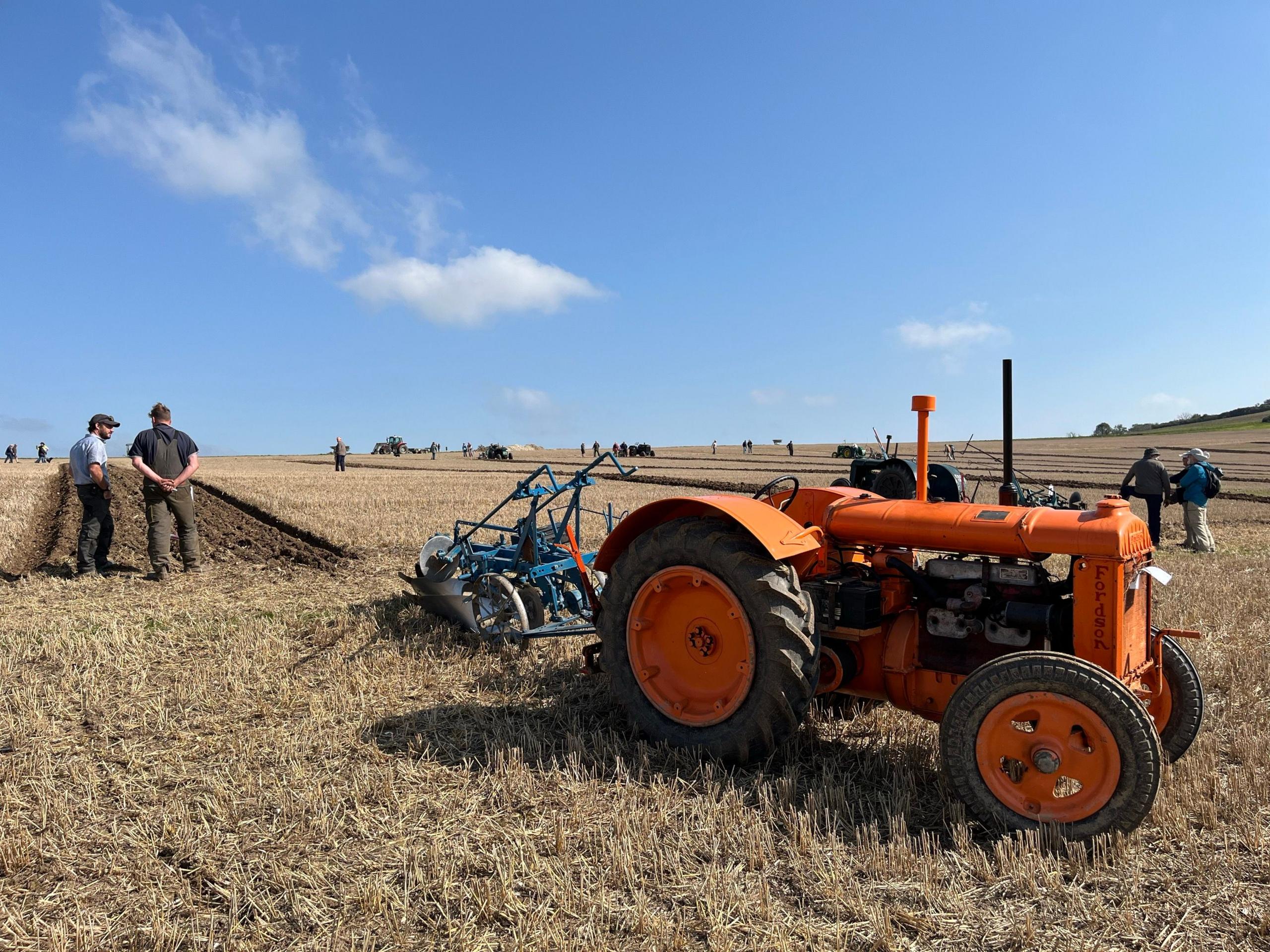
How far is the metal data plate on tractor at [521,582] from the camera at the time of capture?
5855 mm

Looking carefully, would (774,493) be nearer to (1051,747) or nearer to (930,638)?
(930,638)

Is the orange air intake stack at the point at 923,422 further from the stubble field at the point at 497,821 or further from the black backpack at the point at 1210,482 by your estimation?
the black backpack at the point at 1210,482

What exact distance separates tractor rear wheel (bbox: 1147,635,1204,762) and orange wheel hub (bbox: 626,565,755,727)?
2.00 meters

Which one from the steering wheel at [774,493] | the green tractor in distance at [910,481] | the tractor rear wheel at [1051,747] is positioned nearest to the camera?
the tractor rear wheel at [1051,747]

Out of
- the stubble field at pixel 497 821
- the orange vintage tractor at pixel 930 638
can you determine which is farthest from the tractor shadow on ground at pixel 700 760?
the orange vintage tractor at pixel 930 638

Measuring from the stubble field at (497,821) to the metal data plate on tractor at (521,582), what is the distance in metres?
0.25

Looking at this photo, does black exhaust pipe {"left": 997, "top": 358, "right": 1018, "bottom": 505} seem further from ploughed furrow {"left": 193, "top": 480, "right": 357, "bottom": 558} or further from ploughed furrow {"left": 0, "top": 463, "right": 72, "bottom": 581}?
ploughed furrow {"left": 0, "top": 463, "right": 72, "bottom": 581}

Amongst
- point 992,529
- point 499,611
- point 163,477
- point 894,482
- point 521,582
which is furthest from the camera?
point 894,482

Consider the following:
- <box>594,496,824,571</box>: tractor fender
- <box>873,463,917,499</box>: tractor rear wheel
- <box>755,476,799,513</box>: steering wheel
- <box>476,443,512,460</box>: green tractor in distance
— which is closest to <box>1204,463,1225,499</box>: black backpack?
<box>873,463,917,499</box>: tractor rear wheel

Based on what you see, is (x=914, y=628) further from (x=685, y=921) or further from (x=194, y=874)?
(x=194, y=874)

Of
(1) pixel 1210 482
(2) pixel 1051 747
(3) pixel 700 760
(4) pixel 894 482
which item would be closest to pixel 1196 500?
(1) pixel 1210 482

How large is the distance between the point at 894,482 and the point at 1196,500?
506 cm

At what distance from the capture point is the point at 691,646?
4.08m

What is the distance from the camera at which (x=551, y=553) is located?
6.50 meters
